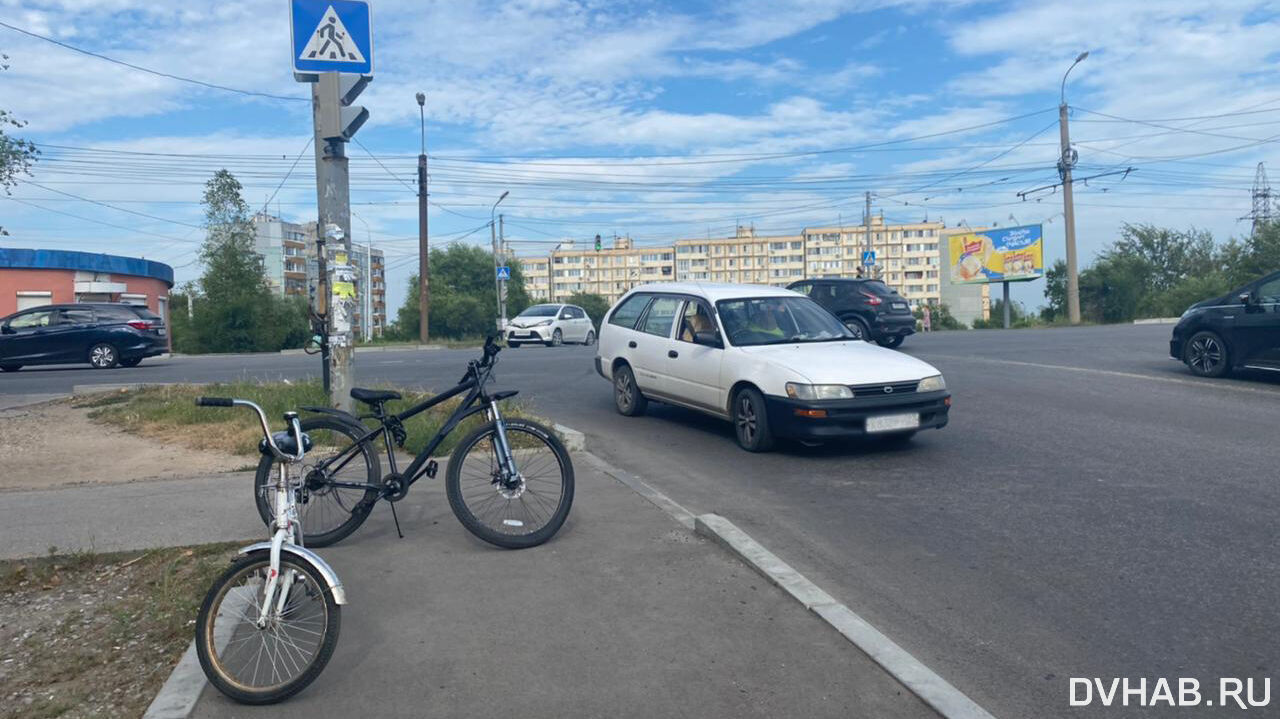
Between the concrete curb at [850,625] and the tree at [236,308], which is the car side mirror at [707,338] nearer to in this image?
the concrete curb at [850,625]

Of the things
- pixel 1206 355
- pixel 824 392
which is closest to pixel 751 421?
pixel 824 392

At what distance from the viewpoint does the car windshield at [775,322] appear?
30.8ft

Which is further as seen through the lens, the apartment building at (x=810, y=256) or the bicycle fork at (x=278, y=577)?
the apartment building at (x=810, y=256)

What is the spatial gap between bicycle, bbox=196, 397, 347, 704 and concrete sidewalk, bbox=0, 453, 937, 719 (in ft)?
0.42

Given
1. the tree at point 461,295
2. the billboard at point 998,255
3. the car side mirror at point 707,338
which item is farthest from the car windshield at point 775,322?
the tree at point 461,295

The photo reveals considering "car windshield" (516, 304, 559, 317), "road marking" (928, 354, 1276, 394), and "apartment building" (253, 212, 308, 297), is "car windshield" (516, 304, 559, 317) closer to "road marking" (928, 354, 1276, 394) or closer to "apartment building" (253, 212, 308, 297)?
"road marking" (928, 354, 1276, 394)

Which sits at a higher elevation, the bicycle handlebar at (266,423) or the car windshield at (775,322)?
the car windshield at (775,322)

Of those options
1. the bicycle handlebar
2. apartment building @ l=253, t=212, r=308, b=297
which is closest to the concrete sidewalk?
the bicycle handlebar

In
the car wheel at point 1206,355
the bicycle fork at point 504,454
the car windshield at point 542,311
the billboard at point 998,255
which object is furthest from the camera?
the billboard at point 998,255

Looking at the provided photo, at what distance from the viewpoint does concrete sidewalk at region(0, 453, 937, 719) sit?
357 cm

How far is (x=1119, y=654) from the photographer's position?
155 inches

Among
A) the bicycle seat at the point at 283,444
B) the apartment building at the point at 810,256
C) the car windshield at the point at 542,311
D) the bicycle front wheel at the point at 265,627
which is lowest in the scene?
the bicycle front wheel at the point at 265,627

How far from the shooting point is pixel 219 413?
10.3m

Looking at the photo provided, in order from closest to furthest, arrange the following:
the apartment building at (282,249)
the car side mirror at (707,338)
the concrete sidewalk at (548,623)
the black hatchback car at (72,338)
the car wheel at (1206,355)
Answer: the concrete sidewalk at (548,623) → the car side mirror at (707,338) → the car wheel at (1206,355) → the black hatchback car at (72,338) → the apartment building at (282,249)
